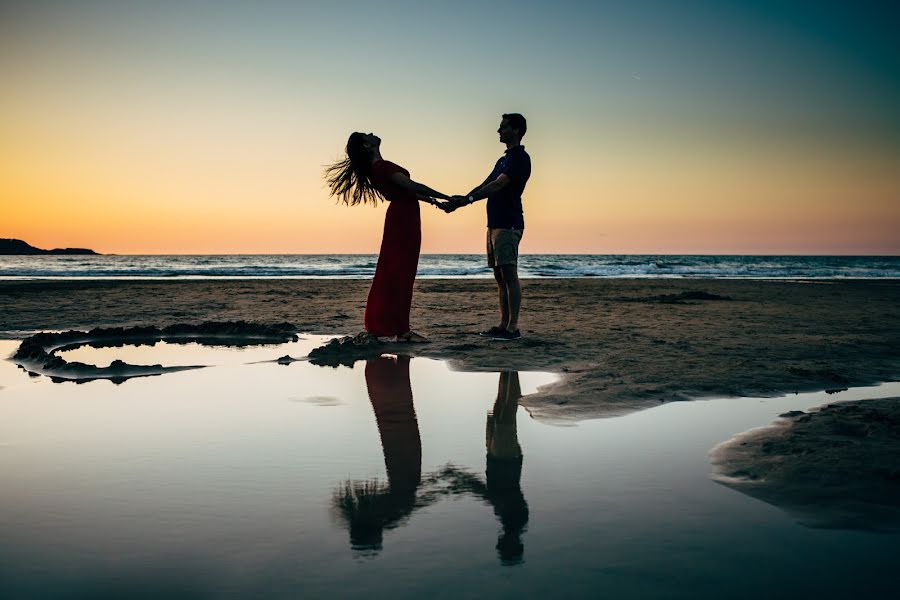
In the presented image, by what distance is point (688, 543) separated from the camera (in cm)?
175

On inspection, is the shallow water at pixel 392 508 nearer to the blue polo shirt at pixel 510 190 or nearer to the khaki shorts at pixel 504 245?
the khaki shorts at pixel 504 245

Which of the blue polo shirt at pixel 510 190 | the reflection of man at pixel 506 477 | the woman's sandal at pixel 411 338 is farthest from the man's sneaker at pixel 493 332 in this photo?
the reflection of man at pixel 506 477

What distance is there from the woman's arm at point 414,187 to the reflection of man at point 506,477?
3055 mm

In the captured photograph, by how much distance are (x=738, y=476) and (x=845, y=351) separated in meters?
3.76

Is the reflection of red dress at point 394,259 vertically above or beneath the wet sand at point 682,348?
above

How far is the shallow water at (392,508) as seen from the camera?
61.0 inches

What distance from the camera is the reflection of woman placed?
1.86 meters

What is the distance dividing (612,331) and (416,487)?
4.98 metres

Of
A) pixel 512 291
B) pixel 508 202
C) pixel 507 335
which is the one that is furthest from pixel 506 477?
pixel 508 202

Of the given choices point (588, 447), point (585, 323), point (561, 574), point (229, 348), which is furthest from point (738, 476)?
point (585, 323)

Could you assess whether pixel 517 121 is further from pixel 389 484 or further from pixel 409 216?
pixel 389 484

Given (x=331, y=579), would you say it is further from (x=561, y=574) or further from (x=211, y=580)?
(x=561, y=574)

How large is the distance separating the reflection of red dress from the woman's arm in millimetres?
59

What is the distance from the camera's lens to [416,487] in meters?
2.21
